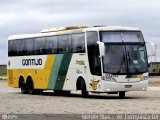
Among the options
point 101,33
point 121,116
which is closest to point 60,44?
point 101,33

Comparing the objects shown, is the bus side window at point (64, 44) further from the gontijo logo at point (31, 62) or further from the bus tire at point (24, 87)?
the bus tire at point (24, 87)

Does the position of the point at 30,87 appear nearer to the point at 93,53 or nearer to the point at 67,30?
the point at 67,30

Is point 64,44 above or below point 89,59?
above

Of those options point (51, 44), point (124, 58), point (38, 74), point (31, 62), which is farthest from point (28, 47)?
point (124, 58)

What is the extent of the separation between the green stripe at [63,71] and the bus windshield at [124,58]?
313 cm

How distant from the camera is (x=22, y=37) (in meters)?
36.1

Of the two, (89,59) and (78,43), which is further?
(78,43)

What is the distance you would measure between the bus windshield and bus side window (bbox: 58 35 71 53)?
2.98 metres

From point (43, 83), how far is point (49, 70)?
116 centimetres

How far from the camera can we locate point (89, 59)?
2917 cm

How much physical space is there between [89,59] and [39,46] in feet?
18.4

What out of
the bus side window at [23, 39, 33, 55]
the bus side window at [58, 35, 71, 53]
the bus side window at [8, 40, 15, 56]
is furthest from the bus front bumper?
the bus side window at [8, 40, 15, 56]

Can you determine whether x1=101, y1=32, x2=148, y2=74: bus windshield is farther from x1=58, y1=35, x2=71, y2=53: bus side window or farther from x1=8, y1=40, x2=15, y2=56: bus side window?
x1=8, y1=40, x2=15, y2=56: bus side window

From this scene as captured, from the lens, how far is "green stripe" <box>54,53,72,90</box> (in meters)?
31.2
